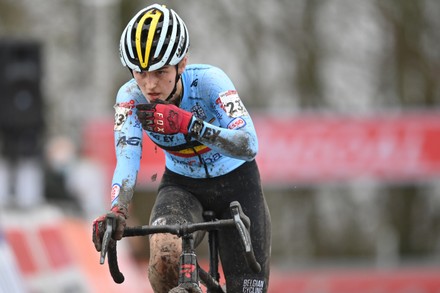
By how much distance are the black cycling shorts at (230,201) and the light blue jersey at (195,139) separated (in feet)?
0.26

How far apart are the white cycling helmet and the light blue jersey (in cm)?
41

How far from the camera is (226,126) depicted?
23.7 ft

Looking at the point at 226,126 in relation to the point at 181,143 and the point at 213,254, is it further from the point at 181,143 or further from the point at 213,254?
the point at 213,254

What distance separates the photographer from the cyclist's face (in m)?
6.95

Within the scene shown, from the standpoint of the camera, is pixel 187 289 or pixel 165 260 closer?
pixel 187 289

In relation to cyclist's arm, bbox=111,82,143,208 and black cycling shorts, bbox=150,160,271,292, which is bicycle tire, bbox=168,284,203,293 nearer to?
cyclist's arm, bbox=111,82,143,208

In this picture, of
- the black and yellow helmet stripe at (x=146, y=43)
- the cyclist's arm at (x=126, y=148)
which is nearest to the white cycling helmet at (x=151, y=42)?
the black and yellow helmet stripe at (x=146, y=43)

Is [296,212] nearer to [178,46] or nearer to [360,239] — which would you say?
[360,239]

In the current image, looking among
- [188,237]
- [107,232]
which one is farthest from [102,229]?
[188,237]

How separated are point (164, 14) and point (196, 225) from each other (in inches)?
54.0

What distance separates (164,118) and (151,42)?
0.54 meters

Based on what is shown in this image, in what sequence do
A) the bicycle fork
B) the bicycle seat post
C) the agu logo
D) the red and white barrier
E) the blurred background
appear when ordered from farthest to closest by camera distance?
the blurred background
the red and white barrier
the bicycle seat post
the agu logo
the bicycle fork

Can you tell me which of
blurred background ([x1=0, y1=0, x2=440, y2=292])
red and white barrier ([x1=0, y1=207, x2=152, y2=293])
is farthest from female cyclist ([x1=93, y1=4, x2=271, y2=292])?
blurred background ([x1=0, y1=0, x2=440, y2=292])

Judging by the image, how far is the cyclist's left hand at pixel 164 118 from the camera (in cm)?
663
